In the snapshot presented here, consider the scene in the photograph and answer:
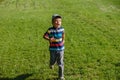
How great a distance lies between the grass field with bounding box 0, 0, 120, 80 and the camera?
11086 mm

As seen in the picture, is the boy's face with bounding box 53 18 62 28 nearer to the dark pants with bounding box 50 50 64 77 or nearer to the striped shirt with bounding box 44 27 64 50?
the striped shirt with bounding box 44 27 64 50

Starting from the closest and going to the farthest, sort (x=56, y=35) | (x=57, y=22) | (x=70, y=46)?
1. (x=57, y=22)
2. (x=56, y=35)
3. (x=70, y=46)

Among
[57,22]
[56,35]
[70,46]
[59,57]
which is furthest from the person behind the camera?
[70,46]

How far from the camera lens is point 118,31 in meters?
16.9

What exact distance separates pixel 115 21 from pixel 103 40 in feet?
15.7

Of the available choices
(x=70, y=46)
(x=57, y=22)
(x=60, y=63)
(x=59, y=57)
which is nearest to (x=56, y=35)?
(x=57, y=22)

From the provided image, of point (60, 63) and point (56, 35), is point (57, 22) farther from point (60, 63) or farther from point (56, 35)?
point (60, 63)

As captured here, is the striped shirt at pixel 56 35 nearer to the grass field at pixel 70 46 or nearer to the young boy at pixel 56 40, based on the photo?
the young boy at pixel 56 40

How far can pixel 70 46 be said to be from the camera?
1455 cm

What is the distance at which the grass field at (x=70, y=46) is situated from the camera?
11086 millimetres

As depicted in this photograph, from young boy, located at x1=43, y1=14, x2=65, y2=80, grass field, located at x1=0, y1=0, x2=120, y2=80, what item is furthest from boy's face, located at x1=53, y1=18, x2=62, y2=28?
grass field, located at x1=0, y1=0, x2=120, y2=80

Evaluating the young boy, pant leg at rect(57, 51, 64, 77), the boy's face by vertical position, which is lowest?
pant leg at rect(57, 51, 64, 77)

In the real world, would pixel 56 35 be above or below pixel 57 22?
below

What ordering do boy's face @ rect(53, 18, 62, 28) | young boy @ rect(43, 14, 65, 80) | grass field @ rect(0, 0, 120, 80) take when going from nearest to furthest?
boy's face @ rect(53, 18, 62, 28) → young boy @ rect(43, 14, 65, 80) → grass field @ rect(0, 0, 120, 80)
